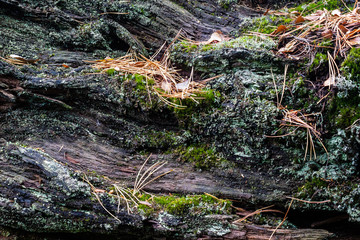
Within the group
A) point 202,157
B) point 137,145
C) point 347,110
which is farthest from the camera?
point 137,145

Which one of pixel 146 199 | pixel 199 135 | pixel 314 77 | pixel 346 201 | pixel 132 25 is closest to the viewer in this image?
pixel 346 201

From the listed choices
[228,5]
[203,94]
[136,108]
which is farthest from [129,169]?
[228,5]

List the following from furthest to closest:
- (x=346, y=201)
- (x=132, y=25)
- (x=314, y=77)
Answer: (x=132, y=25), (x=314, y=77), (x=346, y=201)

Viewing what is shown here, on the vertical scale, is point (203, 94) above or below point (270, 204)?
above

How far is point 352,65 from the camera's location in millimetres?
2158

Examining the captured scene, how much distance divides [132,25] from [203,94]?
192 centimetres

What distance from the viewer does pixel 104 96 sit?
275 centimetres

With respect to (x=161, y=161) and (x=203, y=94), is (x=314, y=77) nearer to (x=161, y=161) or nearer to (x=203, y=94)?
(x=203, y=94)

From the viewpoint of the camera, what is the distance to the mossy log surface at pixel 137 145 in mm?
2100

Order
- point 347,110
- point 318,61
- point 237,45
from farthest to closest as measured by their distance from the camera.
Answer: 1. point 237,45
2. point 318,61
3. point 347,110

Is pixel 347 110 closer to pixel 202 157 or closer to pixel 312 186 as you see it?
pixel 312 186

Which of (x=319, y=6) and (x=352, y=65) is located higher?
(x=319, y=6)

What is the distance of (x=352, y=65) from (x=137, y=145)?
216cm

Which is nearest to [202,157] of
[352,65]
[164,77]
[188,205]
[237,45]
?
[188,205]
